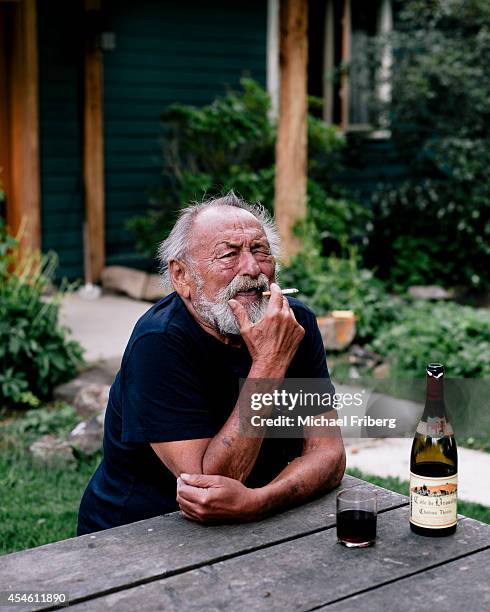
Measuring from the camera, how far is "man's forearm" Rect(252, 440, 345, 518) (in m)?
2.26

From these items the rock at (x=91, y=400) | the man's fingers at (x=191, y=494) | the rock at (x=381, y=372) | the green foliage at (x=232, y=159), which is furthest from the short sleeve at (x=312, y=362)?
the green foliage at (x=232, y=159)

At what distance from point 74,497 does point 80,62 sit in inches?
224

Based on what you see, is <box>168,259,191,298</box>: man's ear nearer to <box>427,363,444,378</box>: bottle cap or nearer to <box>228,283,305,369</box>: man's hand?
<box>228,283,305,369</box>: man's hand

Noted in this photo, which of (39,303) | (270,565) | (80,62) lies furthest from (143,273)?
(270,565)

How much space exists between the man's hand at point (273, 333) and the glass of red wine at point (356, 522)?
463mm

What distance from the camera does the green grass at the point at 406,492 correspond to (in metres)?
4.13

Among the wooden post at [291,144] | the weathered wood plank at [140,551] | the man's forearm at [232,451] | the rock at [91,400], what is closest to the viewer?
the weathered wood plank at [140,551]

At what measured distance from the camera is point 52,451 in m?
4.88

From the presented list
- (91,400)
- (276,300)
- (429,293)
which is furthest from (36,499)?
(429,293)

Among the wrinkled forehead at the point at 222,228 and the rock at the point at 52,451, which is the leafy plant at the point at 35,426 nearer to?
the rock at the point at 52,451

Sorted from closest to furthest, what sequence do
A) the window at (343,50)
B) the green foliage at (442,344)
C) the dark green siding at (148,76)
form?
the green foliage at (442,344), the dark green siding at (148,76), the window at (343,50)

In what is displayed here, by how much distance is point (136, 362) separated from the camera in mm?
2471

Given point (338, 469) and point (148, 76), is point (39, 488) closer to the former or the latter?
point (338, 469)

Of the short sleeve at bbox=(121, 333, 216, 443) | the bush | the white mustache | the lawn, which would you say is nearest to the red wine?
the short sleeve at bbox=(121, 333, 216, 443)
